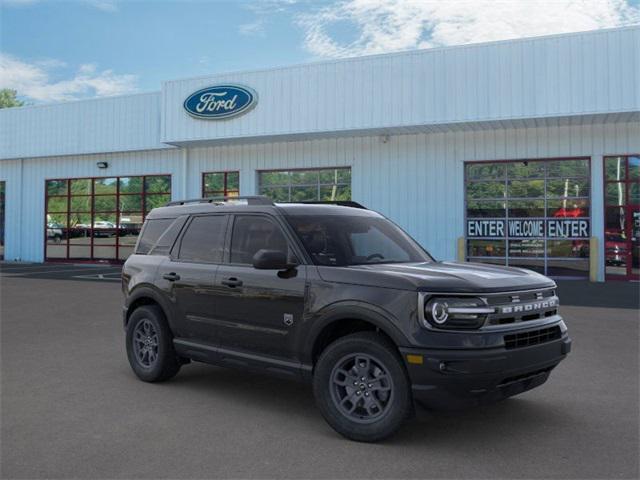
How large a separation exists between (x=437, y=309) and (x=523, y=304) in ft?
2.47

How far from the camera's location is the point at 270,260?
490cm

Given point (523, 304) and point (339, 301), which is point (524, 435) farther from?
point (339, 301)

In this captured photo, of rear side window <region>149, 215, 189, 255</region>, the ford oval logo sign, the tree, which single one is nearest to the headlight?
rear side window <region>149, 215, 189, 255</region>

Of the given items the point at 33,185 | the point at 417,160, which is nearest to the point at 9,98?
the point at 33,185

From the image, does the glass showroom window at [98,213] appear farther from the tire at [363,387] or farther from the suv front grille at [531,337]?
the suv front grille at [531,337]

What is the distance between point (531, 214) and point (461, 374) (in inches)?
626

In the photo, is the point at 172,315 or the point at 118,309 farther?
the point at 118,309

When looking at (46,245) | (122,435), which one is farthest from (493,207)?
(46,245)

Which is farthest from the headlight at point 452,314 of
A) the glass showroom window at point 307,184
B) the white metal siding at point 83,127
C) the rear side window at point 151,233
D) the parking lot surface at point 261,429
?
the white metal siding at point 83,127

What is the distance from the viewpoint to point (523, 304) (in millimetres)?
4598

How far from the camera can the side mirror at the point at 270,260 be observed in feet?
16.1

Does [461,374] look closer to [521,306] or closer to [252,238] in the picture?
[521,306]

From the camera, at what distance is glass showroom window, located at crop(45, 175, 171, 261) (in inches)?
989

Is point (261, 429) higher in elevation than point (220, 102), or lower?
lower
